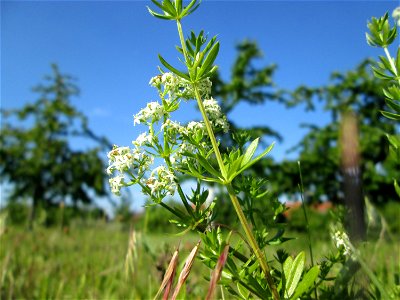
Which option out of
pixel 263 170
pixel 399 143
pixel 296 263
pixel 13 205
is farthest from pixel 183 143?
pixel 13 205

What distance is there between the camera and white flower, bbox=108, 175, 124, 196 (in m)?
1.42

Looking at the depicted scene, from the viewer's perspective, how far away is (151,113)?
146 cm

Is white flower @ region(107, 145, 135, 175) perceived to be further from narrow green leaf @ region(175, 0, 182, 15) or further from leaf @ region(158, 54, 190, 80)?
narrow green leaf @ region(175, 0, 182, 15)

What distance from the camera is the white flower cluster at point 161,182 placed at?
1.38 m

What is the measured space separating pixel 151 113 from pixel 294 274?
0.72 meters

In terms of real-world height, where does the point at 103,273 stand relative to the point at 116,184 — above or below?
below

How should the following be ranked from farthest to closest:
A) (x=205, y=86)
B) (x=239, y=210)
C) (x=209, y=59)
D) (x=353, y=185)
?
(x=205, y=86) → (x=209, y=59) → (x=239, y=210) → (x=353, y=185)

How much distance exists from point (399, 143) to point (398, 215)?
43.8 feet

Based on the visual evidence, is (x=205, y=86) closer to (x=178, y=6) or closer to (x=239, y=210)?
(x=178, y=6)

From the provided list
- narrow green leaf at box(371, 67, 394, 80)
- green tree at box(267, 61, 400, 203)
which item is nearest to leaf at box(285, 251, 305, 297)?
narrow green leaf at box(371, 67, 394, 80)

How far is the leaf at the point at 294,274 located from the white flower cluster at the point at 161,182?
1.52ft

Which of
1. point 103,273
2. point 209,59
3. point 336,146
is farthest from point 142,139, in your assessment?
point 336,146

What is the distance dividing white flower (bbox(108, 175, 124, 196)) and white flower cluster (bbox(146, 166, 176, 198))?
0.10 meters

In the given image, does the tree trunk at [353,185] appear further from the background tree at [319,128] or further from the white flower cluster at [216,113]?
the background tree at [319,128]
